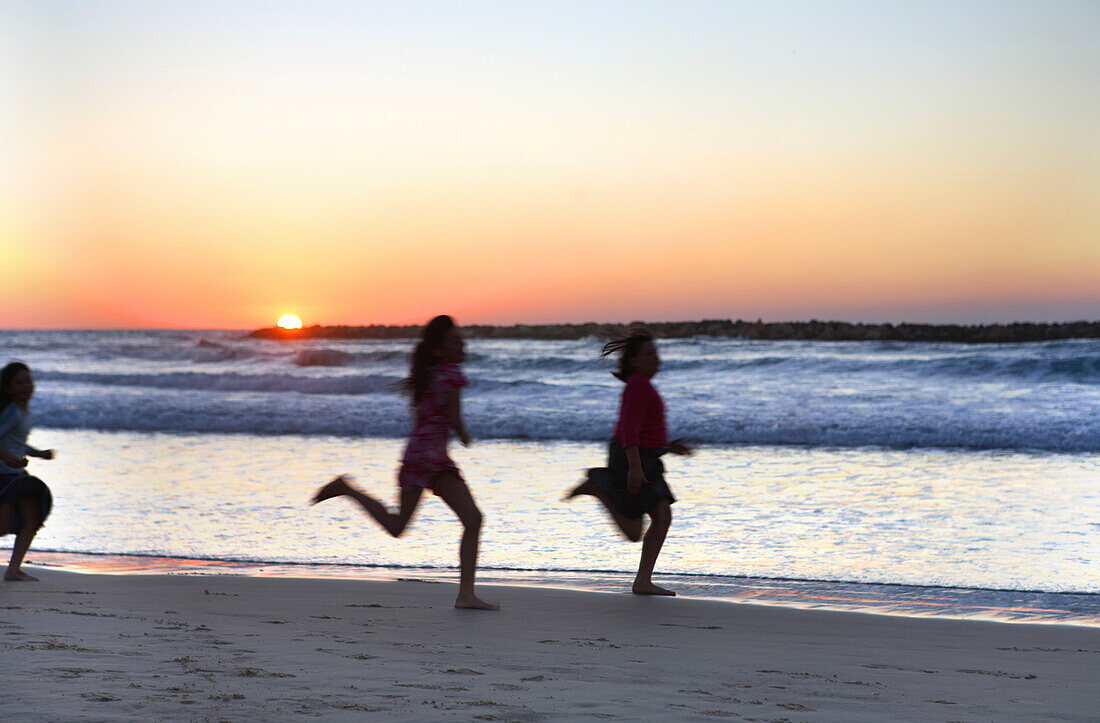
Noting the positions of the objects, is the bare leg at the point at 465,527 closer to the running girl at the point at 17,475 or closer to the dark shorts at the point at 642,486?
the dark shorts at the point at 642,486

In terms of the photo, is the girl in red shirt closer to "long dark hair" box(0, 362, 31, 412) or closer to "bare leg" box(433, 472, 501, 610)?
"bare leg" box(433, 472, 501, 610)

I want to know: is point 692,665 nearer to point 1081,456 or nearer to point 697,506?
point 697,506

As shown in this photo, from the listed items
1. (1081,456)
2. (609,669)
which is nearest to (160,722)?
(609,669)

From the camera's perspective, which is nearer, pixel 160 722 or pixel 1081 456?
pixel 160 722

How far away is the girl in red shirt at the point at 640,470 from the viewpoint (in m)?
5.78

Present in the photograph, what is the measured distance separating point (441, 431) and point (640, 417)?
3.88 ft

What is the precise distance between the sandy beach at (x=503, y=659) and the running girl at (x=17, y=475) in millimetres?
475

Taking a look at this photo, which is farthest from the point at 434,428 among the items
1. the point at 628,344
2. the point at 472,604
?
the point at 628,344

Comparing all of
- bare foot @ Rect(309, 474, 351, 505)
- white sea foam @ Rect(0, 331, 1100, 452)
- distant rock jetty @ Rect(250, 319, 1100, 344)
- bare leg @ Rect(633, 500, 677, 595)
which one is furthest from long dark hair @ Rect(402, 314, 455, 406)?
distant rock jetty @ Rect(250, 319, 1100, 344)

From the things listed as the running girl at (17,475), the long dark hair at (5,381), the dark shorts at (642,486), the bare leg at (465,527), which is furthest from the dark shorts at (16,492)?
the dark shorts at (642,486)

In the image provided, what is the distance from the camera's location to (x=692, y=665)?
167 inches

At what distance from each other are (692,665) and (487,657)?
2.89 ft

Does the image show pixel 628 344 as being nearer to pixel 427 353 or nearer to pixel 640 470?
pixel 640 470

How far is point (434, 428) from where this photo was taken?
541 cm
